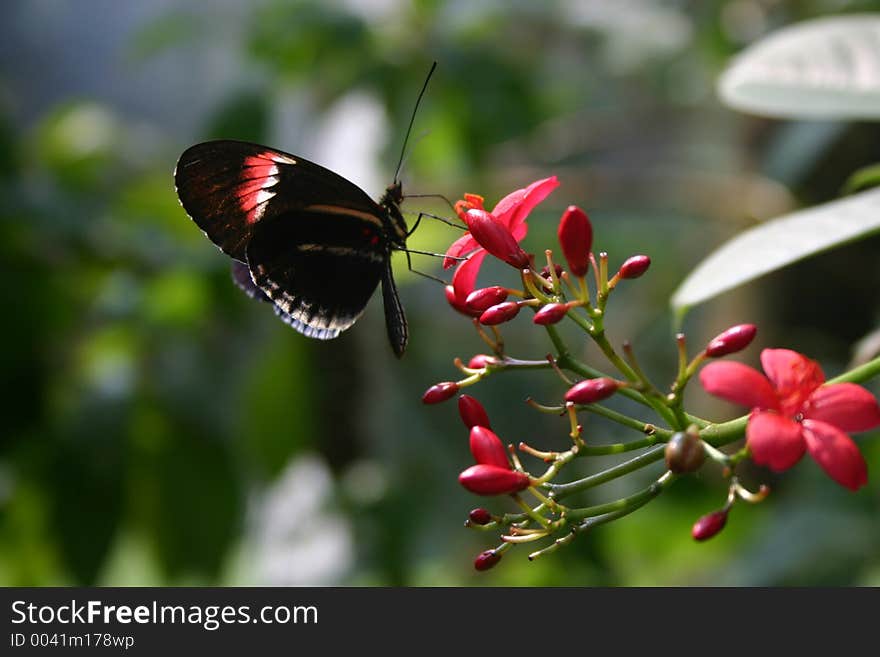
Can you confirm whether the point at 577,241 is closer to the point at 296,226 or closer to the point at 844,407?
the point at 844,407

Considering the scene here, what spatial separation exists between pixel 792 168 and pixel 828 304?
36 centimetres

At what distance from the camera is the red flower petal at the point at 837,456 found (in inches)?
25.3

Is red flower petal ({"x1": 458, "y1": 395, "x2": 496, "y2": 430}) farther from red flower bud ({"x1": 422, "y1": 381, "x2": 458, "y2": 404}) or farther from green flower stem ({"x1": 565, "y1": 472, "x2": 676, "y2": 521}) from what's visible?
green flower stem ({"x1": 565, "y1": 472, "x2": 676, "y2": 521})

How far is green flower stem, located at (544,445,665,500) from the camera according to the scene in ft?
2.32

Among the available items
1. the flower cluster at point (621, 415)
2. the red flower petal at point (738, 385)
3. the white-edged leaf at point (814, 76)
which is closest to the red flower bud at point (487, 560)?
the flower cluster at point (621, 415)

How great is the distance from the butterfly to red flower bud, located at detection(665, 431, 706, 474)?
49cm

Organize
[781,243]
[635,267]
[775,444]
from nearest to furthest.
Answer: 1. [775,444]
2. [635,267]
3. [781,243]

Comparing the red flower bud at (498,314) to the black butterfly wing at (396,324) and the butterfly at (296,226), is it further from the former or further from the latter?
the butterfly at (296,226)

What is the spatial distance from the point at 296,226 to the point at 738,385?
2.12ft

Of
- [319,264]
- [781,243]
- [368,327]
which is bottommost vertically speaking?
[781,243]

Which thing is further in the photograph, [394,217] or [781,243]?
[394,217]

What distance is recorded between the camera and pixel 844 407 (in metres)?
0.68

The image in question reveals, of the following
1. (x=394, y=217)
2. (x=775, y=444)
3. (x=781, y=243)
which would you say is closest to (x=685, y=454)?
(x=775, y=444)
